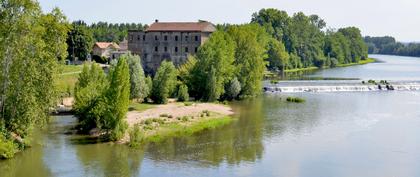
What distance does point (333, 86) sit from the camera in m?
87.8

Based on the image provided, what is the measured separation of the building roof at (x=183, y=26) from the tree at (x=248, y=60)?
43.7 feet

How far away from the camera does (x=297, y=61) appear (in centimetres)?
13338

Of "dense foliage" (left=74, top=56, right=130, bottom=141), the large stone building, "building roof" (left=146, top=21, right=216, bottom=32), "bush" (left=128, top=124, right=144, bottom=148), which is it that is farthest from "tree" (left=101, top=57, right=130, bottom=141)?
"building roof" (left=146, top=21, right=216, bottom=32)

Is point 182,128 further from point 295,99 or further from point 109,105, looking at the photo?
point 295,99

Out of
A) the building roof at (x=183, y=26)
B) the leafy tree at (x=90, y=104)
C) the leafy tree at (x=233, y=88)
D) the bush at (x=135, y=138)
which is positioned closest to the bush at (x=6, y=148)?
the leafy tree at (x=90, y=104)

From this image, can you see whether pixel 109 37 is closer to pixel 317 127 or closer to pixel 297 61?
pixel 297 61

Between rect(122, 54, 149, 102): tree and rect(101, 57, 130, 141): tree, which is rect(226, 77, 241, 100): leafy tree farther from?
rect(101, 57, 130, 141): tree

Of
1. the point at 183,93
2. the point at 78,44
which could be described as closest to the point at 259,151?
the point at 183,93

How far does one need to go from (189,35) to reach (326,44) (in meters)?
77.8

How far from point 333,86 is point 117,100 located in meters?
51.3

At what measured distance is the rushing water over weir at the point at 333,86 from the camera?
84938 millimetres

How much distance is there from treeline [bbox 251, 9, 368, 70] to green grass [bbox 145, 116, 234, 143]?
6348 centimetres

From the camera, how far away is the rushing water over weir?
84.9 m

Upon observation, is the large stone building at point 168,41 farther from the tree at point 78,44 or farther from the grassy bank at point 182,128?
the grassy bank at point 182,128
